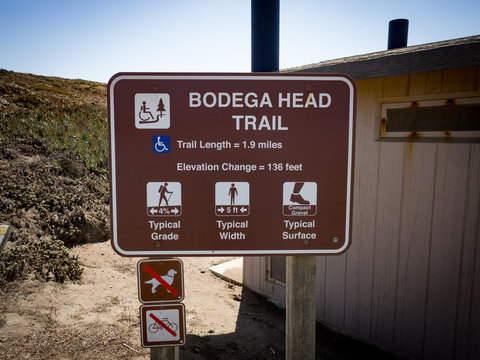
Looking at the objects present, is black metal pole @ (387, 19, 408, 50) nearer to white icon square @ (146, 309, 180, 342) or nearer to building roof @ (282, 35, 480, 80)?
building roof @ (282, 35, 480, 80)

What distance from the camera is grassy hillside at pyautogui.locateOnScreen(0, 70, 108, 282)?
5117 mm

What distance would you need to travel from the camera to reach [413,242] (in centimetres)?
385

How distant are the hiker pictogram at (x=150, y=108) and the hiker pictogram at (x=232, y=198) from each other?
1.36 ft

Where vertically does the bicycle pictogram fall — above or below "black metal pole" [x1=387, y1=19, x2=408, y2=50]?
below

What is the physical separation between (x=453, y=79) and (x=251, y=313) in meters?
4.28

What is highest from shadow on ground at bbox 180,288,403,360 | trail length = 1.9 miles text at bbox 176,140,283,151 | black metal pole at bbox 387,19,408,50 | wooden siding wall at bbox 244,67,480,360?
black metal pole at bbox 387,19,408,50

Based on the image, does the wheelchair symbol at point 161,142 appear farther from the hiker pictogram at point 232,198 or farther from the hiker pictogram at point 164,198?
the hiker pictogram at point 232,198

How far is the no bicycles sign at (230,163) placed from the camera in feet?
4.97

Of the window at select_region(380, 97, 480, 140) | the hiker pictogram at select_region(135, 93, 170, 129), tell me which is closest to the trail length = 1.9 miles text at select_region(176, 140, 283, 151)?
the hiker pictogram at select_region(135, 93, 170, 129)

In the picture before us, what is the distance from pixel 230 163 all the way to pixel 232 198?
17 centimetres

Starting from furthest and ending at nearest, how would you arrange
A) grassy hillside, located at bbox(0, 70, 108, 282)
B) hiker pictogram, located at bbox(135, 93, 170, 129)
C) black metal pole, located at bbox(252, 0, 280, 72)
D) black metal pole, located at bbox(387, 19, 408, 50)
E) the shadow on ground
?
black metal pole, located at bbox(387, 19, 408, 50) < grassy hillside, located at bbox(0, 70, 108, 282) < the shadow on ground < black metal pole, located at bbox(252, 0, 280, 72) < hiker pictogram, located at bbox(135, 93, 170, 129)

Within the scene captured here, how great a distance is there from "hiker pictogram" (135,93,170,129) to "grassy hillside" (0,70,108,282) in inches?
169

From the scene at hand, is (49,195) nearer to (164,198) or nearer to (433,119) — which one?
(164,198)

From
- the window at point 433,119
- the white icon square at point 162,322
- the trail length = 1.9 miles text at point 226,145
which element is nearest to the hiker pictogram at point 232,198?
the trail length = 1.9 miles text at point 226,145
